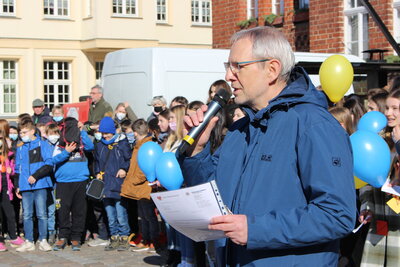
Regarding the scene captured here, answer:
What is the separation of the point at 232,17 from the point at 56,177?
9597 millimetres

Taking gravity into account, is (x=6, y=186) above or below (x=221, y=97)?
below

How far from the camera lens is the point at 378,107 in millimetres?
7066

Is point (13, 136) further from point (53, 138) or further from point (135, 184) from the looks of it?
point (135, 184)

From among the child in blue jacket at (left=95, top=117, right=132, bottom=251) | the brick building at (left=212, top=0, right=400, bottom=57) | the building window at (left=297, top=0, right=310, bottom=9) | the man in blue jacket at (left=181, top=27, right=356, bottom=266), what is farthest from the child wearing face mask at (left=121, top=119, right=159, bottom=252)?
the building window at (left=297, top=0, right=310, bottom=9)

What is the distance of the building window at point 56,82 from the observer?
32812 millimetres

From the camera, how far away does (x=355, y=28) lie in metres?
15.4

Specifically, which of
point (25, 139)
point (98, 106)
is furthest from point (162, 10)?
point (25, 139)

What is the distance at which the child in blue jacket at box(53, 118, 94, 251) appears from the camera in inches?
385

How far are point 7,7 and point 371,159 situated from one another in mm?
28758

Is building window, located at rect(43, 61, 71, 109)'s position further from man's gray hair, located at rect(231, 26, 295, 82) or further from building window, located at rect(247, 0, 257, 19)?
man's gray hair, located at rect(231, 26, 295, 82)

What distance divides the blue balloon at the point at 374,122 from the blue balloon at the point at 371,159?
0.75m

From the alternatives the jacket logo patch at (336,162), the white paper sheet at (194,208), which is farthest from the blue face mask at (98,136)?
the jacket logo patch at (336,162)

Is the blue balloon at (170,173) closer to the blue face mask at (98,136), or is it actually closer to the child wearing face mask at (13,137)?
the blue face mask at (98,136)

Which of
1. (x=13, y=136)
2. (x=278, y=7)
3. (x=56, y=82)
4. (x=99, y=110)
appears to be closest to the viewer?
(x=13, y=136)
